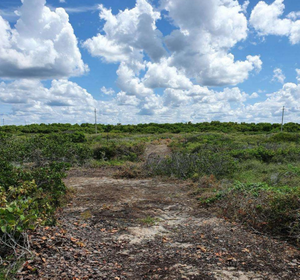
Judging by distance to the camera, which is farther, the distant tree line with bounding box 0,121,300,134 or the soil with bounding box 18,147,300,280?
the distant tree line with bounding box 0,121,300,134

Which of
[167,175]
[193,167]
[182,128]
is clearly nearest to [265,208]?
[193,167]

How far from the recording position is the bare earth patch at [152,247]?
3482 millimetres

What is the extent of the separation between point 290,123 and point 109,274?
43696 millimetres

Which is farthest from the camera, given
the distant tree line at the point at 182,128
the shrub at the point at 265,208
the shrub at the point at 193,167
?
the distant tree line at the point at 182,128

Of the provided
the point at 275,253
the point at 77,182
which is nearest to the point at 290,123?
the point at 77,182

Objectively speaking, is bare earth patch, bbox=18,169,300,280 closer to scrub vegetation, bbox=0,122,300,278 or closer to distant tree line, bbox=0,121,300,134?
scrub vegetation, bbox=0,122,300,278

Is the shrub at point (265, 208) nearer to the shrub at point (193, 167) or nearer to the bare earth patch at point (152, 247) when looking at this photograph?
the bare earth patch at point (152, 247)

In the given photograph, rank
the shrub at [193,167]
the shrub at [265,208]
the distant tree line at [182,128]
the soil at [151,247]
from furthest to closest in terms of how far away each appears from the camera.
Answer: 1. the distant tree line at [182,128]
2. the shrub at [193,167]
3. the shrub at [265,208]
4. the soil at [151,247]

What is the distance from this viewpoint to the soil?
137 inches

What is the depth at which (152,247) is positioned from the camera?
4.31 meters

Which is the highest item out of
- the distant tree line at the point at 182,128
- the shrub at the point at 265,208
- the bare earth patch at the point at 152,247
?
the distant tree line at the point at 182,128

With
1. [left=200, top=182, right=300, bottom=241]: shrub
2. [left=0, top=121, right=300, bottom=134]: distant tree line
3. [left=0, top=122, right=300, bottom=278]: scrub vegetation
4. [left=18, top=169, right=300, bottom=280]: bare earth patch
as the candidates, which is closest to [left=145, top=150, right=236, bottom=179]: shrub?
[left=0, top=122, right=300, bottom=278]: scrub vegetation

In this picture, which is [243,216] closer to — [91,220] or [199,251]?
[199,251]

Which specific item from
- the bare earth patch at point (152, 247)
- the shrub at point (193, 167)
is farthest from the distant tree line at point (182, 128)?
the bare earth patch at point (152, 247)
